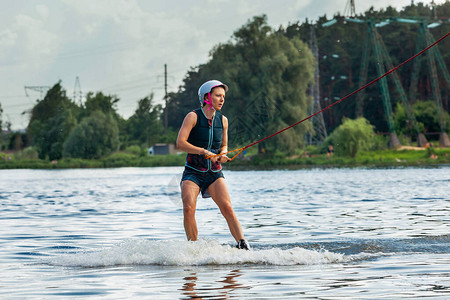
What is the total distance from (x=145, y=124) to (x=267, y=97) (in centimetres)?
5102

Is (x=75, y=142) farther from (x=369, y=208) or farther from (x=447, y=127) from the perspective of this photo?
(x=369, y=208)

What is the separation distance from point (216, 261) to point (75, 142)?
81532 mm

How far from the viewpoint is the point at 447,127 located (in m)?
71.5

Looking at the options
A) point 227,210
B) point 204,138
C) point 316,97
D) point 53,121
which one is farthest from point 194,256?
point 53,121

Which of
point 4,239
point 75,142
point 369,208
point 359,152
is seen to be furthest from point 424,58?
point 4,239

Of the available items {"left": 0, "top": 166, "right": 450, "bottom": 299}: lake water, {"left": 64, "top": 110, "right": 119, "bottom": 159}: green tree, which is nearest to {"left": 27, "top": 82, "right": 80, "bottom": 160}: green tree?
{"left": 64, "top": 110, "right": 119, "bottom": 159}: green tree

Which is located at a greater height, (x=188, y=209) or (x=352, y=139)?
(x=352, y=139)

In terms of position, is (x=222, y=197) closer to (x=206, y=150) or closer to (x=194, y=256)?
(x=206, y=150)

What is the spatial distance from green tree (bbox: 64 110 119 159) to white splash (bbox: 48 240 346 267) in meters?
79.7

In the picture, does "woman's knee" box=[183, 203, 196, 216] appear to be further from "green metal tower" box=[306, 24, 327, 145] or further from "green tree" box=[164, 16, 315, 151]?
"green metal tower" box=[306, 24, 327, 145]

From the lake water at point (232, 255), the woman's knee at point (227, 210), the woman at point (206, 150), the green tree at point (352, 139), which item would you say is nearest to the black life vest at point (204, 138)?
the woman at point (206, 150)

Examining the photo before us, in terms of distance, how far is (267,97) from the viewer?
63.0 meters

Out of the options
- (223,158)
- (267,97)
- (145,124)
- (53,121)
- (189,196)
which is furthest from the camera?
(145,124)

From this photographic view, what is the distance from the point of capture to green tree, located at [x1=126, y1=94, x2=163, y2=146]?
110500 mm
